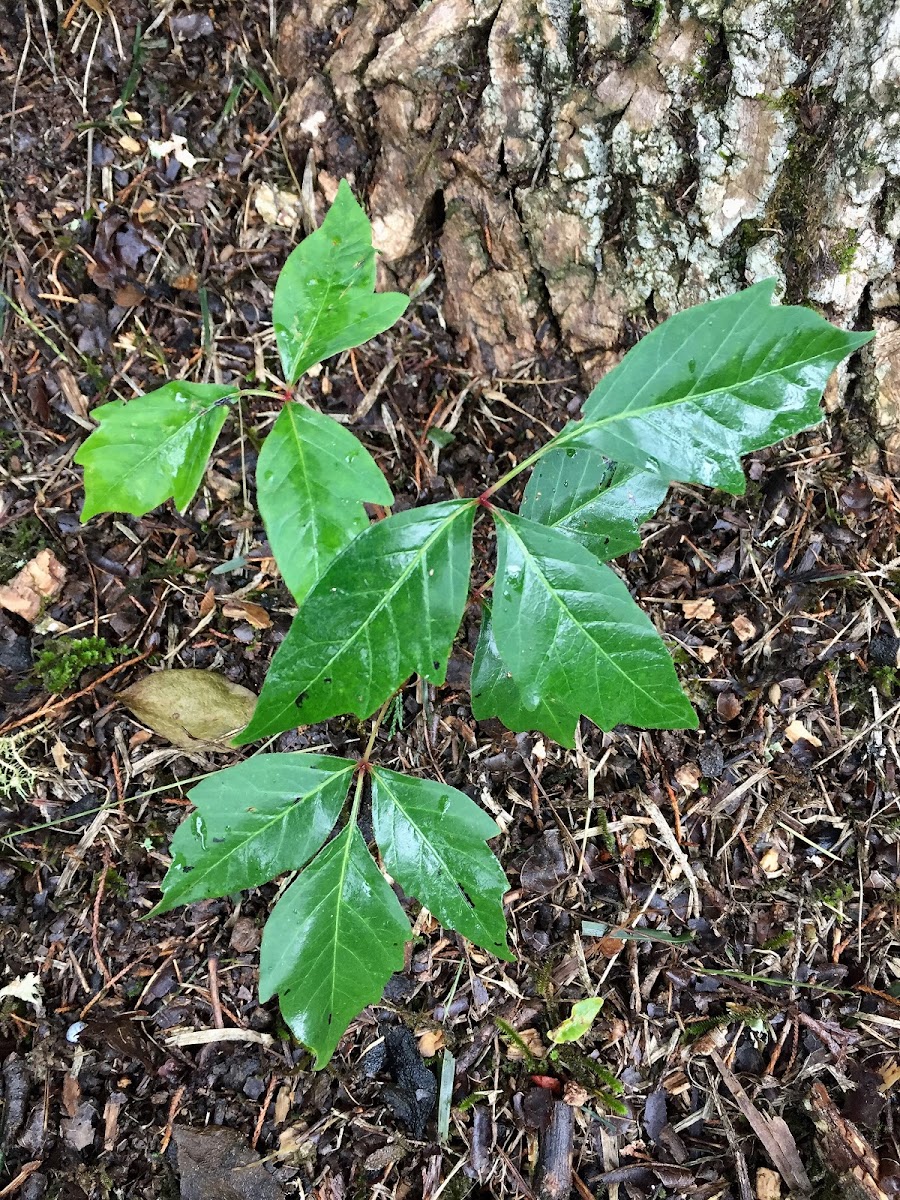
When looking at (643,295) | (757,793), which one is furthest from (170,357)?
(757,793)

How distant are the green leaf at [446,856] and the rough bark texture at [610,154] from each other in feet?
3.72

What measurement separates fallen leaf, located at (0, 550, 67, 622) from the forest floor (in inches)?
1.0

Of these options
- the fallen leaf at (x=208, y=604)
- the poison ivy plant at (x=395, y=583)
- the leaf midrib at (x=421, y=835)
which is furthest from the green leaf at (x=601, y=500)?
the fallen leaf at (x=208, y=604)

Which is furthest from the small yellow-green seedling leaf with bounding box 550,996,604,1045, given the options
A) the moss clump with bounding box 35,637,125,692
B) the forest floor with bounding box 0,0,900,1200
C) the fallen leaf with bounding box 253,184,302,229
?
the fallen leaf with bounding box 253,184,302,229

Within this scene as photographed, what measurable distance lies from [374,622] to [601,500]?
62 cm

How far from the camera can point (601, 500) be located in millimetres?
1735

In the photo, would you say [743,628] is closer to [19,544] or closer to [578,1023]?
[578,1023]

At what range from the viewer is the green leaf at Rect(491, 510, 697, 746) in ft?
4.55

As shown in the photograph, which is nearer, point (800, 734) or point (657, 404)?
point (657, 404)

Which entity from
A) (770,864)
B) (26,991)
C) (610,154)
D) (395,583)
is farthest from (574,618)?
(26,991)

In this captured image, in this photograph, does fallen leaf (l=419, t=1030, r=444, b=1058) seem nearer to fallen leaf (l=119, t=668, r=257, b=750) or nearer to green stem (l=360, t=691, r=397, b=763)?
green stem (l=360, t=691, r=397, b=763)

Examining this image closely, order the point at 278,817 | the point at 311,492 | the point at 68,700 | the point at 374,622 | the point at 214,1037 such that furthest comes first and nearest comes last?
the point at 68,700
the point at 214,1037
the point at 278,817
the point at 311,492
the point at 374,622

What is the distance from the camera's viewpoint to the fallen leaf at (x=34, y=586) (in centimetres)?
205

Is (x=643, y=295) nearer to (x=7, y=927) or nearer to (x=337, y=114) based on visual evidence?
(x=337, y=114)
